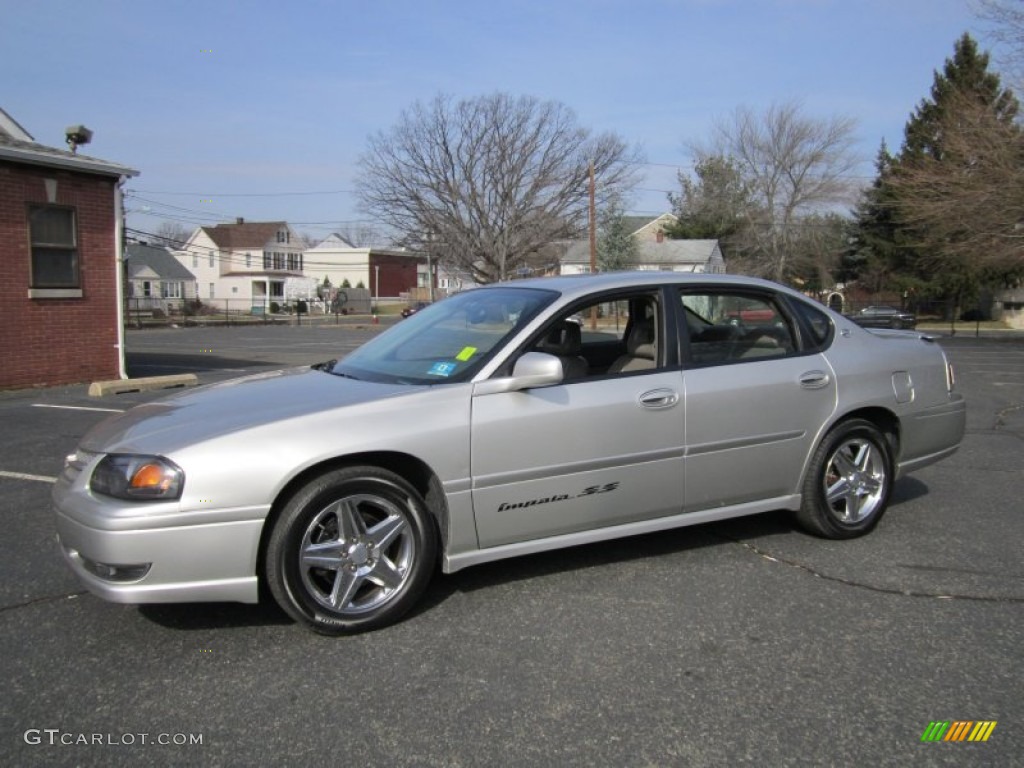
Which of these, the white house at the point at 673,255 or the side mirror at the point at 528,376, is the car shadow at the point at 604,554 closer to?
the side mirror at the point at 528,376

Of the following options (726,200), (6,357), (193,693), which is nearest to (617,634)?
(193,693)

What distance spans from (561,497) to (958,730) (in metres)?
1.79

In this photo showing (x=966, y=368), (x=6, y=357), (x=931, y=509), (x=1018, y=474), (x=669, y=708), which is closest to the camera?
(x=669, y=708)

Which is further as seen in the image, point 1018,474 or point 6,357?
point 6,357

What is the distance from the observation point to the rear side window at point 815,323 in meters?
4.75

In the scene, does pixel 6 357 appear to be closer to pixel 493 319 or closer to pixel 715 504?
pixel 493 319

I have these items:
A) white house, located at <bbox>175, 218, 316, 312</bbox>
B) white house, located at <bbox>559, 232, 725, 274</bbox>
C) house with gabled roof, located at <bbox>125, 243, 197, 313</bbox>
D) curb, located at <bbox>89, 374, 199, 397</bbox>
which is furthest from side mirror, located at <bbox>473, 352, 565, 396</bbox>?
white house, located at <bbox>175, 218, 316, 312</bbox>

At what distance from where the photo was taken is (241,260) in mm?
77312

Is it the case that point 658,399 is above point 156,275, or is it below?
below

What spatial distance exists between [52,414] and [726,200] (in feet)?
195

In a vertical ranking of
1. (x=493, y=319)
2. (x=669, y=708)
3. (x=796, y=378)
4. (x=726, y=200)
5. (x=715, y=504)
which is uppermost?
(x=726, y=200)

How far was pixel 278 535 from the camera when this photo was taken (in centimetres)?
325

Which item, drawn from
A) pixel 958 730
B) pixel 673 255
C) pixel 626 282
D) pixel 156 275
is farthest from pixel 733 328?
pixel 156 275

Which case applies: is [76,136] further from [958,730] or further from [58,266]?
[958,730]
